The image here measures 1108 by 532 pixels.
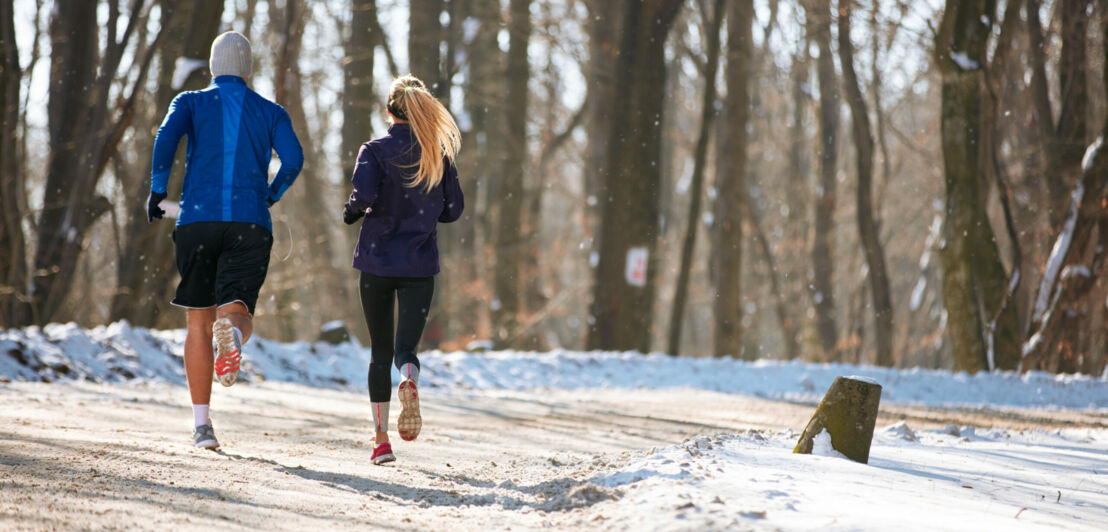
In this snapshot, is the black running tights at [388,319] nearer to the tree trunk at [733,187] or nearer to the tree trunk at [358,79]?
the tree trunk at [358,79]

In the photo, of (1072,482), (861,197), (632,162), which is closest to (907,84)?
(861,197)

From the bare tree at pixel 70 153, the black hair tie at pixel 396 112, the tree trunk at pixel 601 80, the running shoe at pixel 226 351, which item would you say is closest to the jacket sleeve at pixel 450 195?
the black hair tie at pixel 396 112

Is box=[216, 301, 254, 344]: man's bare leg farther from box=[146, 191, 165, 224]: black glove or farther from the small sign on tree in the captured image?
the small sign on tree

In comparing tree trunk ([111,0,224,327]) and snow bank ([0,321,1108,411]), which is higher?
tree trunk ([111,0,224,327])

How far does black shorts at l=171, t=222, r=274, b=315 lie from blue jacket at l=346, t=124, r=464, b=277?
50cm

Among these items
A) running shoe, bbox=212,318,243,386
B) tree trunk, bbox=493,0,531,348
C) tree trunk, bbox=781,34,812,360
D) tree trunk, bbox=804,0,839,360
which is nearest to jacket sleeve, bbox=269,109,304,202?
running shoe, bbox=212,318,243,386

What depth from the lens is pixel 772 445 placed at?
6.03m

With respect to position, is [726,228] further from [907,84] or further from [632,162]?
[907,84]

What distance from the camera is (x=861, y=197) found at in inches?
834

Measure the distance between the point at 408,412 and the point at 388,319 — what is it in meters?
0.55

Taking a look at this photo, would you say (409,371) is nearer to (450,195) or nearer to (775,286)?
(450,195)

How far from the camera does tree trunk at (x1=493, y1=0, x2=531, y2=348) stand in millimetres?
22625

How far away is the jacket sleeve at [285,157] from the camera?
568cm

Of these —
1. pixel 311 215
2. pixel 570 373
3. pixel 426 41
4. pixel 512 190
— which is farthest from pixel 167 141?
pixel 311 215
